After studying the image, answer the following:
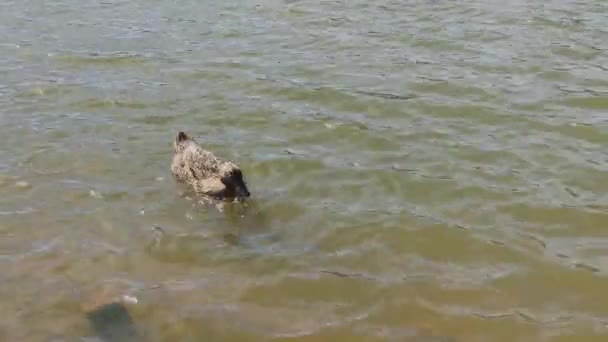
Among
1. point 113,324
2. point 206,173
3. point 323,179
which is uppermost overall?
point 206,173

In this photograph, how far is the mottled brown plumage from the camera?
27.2ft

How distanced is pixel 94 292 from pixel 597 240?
205 inches

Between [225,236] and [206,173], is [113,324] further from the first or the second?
[206,173]

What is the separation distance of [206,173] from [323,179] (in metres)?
1.51

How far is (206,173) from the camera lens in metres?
8.77

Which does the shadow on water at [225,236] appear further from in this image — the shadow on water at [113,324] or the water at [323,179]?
the shadow on water at [113,324]

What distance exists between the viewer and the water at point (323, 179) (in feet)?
20.9

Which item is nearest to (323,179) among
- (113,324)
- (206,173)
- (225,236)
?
(206,173)

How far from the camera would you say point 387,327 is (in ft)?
19.9

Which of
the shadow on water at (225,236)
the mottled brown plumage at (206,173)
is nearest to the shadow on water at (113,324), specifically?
the shadow on water at (225,236)

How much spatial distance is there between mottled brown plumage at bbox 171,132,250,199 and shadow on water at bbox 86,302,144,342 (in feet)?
7.51

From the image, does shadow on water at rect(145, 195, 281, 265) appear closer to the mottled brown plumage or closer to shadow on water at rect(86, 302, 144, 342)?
the mottled brown plumage

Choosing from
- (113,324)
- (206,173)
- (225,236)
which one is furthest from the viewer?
(206,173)

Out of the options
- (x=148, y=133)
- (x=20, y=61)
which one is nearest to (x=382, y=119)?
(x=148, y=133)
